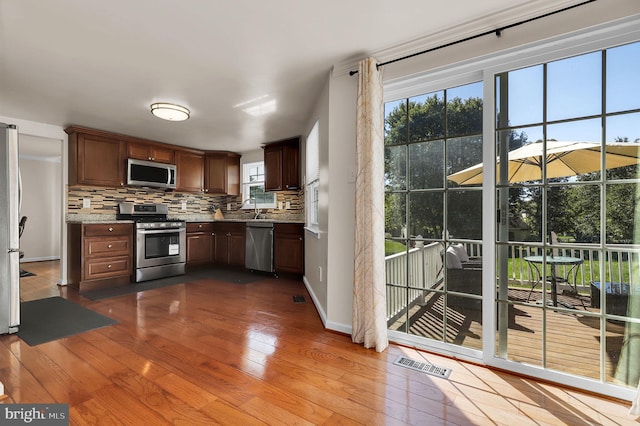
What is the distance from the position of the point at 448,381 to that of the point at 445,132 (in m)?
1.72

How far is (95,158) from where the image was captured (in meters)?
4.47

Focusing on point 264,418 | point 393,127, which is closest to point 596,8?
point 393,127

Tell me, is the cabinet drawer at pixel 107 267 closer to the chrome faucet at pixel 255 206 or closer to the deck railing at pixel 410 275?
the chrome faucet at pixel 255 206

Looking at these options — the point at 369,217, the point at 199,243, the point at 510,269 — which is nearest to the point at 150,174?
the point at 199,243

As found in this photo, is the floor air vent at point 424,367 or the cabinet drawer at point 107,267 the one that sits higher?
the cabinet drawer at point 107,267

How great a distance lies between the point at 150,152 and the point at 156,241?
5.07ft

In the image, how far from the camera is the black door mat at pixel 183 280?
3.95 meters

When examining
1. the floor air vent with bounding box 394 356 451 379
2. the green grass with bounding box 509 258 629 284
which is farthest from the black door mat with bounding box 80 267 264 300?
the green grass with bounding box 509 258 629 284

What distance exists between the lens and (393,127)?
99.1 inches

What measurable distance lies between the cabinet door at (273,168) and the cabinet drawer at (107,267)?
2461mm

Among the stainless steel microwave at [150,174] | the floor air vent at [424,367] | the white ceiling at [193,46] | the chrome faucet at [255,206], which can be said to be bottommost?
the floor air vent at [424,367]

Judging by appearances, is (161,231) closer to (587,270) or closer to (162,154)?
(162,154)

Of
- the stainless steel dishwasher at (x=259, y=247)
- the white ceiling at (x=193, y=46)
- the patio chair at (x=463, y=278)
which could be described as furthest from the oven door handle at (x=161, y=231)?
the patio chair at (x=463, y=278)

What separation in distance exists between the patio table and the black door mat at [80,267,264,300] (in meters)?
3.70
